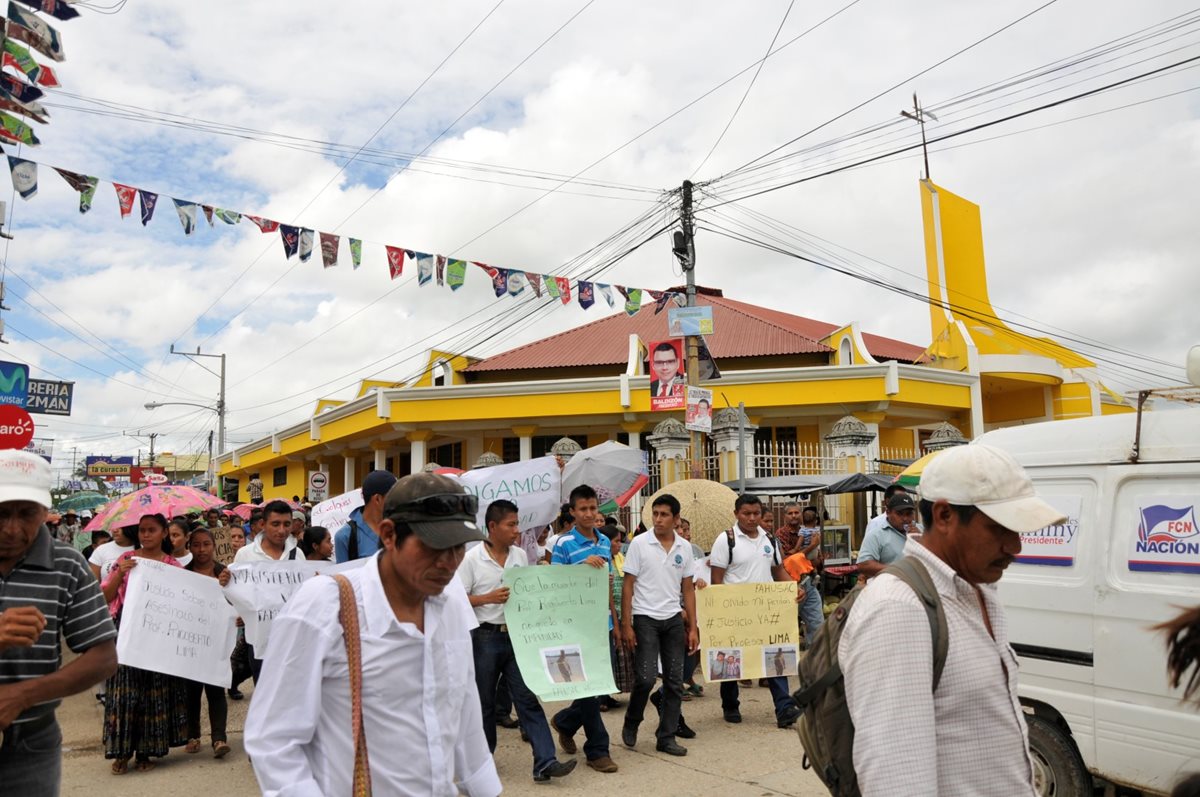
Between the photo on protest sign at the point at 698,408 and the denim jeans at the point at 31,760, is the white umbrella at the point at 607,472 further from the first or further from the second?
the denim jeans at the point at 31,760

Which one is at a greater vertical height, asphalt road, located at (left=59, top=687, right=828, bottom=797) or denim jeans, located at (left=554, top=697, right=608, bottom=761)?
denim jeans, located at (left=554, top=697, right=608, bottom=761)

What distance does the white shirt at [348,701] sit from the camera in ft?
7.24

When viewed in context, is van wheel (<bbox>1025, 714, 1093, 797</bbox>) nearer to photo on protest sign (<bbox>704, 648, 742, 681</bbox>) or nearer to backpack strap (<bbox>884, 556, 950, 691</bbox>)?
photo on protest sign (<bbox>704, 648, 742, 681</bbox>)

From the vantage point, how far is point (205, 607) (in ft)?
21.9

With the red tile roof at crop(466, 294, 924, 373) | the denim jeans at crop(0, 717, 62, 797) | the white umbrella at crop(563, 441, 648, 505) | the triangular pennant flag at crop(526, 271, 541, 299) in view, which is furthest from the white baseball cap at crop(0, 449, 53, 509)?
the red tile roof at crop(466, 294, 924, 373)

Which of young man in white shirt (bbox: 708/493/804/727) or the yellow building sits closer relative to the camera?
young man in white shirt (bbox: 708/493/804/727)

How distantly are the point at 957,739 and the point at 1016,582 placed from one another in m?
3.33

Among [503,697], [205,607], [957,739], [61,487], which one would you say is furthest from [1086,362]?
[61,487]

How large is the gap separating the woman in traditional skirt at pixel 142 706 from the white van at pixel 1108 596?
568 cm

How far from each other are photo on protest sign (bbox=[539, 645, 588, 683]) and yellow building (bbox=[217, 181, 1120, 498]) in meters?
12.3

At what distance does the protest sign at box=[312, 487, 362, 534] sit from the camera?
8.58 meters

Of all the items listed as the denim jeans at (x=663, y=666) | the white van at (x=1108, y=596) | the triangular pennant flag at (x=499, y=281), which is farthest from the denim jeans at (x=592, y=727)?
the triangular pennant flag at (x=499, y=281)

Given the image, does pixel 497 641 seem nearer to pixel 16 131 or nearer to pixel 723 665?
pixel 723 665

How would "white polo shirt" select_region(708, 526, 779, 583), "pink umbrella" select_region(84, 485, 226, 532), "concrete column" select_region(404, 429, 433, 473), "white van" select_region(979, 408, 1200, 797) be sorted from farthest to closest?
"concrete column" select_region(404, 429, 433, 473)
"white polo shirt" select_region(708, 526, 779, 583)
"pink umbrella" select_region(84, 485, 226, 532)
"white van" select_region(979, 408, 1200, 797)
